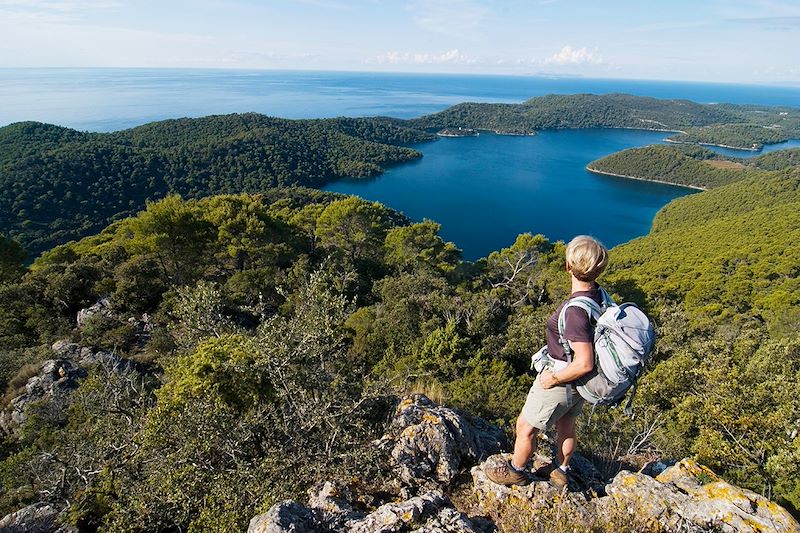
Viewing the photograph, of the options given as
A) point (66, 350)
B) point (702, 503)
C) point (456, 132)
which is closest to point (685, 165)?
point (456, 132)

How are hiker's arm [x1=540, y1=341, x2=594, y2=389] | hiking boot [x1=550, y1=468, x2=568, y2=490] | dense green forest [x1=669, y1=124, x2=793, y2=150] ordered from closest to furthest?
1. hiker's arm [x1=540, y1=341, x2=594, y2=389]
2. hiking boot [x1=550, y1=468, x2=568, y2=490]
3. dense green forest [x1=669, y1=124, x2=793, y2=150]

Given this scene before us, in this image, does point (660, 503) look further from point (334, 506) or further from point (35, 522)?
point (35, 522)

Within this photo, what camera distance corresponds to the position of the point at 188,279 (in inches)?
693

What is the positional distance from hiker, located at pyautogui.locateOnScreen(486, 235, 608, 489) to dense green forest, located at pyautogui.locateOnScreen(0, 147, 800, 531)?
58.6 inches

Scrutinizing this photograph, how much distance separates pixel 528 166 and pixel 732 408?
10858 centimetres

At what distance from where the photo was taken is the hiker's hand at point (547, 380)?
2841mm

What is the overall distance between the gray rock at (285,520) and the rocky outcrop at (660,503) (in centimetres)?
148

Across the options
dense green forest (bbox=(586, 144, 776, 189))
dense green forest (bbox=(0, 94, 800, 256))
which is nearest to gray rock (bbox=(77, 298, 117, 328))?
dense green forest (bbox=(0, 94, 800, 256))

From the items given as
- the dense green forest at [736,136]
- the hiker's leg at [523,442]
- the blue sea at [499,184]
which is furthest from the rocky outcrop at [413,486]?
the dense green forest at [736,136]

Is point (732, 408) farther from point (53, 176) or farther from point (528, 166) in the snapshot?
point (528, 166)

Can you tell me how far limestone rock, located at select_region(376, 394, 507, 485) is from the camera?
4.18 m

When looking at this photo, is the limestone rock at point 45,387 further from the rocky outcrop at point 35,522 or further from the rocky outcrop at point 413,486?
the rocky outcrop at point 413,486

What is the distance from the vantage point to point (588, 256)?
8.66ft

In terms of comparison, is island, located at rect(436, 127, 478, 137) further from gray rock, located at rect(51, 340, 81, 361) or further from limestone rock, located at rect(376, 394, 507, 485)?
limestone rock, located at rect(376, 394, 507, 485)
